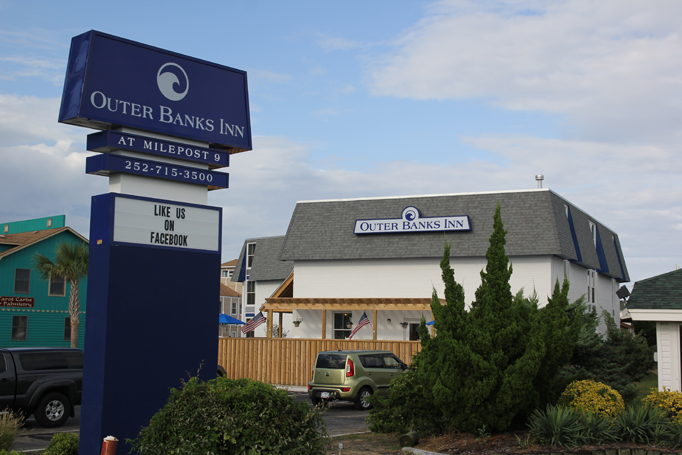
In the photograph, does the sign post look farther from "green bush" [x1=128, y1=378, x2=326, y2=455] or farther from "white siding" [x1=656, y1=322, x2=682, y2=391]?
"white siding" [x1=656, y1=322, x2=682, y2=391]

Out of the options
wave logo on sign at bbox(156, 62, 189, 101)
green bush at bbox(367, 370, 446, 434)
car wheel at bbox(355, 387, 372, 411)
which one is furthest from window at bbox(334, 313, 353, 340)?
wave logo on sign at bbox(156, 62, 189, 101)

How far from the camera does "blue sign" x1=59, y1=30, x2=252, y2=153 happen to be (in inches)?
448

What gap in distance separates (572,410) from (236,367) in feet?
71.9

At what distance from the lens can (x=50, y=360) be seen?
19.1 meters

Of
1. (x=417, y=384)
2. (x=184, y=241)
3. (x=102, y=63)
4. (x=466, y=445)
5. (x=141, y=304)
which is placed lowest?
(x=466, y=445)

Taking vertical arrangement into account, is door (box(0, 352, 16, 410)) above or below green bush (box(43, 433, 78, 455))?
above

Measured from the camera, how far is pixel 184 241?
12.4 m

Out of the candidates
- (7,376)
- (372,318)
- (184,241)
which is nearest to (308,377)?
(372,318)

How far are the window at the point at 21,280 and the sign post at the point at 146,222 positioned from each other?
3949cm

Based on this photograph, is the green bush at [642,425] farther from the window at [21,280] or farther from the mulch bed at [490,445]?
the window at [21,280]

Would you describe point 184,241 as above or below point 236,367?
above

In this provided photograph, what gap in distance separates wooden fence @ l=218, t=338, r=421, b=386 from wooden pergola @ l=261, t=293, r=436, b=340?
1.93m

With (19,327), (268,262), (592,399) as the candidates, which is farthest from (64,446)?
(268,262)

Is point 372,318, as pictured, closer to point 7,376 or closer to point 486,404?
point 7,376
